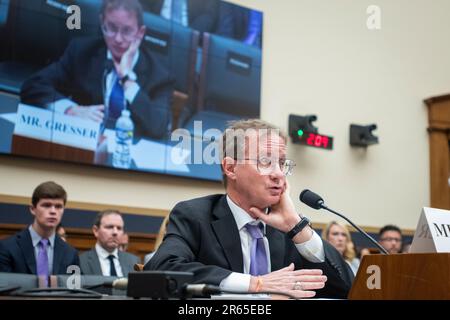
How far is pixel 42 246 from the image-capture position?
3.40 meters

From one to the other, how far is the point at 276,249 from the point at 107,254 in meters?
2.26

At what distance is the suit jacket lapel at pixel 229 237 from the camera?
1.83 m

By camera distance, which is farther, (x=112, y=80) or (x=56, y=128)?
(x=112, y=80)

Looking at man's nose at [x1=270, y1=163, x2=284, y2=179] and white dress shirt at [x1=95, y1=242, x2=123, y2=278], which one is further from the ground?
man's nose at [x1=270, y1=163, x2=284, y2=179]

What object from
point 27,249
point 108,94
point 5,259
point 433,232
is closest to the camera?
point 433,232

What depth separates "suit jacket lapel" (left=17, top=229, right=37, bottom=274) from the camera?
10.6 feet

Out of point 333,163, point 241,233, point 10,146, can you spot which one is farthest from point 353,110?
point 241,233

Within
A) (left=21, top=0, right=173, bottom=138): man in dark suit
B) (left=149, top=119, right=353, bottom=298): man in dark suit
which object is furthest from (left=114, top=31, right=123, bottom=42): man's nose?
(left=149, top=119, right=353, bottom=298): man in dark suit

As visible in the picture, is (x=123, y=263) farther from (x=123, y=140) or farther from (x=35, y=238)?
(x=123, y=140)

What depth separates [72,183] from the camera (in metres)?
4.88

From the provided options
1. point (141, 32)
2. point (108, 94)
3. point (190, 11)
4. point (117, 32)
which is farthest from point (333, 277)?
point (190, 11)

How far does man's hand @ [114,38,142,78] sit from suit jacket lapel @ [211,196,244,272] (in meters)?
3.41

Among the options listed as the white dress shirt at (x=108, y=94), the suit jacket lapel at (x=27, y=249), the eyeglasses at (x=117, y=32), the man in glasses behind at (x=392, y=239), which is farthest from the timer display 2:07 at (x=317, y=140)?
the suit jacket lapel at (x=27, y=249)

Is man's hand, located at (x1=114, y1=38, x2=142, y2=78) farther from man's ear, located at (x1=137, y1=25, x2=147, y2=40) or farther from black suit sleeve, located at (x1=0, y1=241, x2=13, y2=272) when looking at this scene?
black suit sleeve, located at (x1=0, y1=241, x2=13, y2=272)
